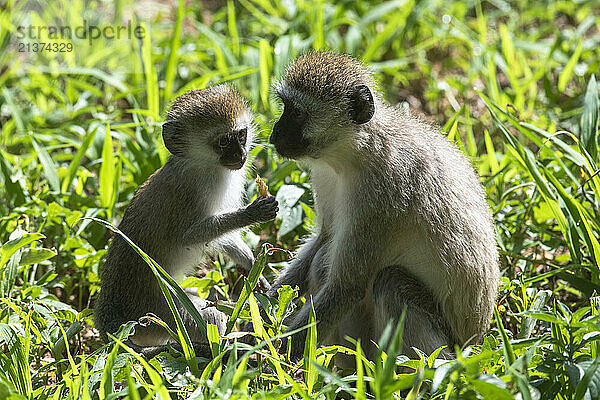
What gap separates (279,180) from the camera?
5.76 metres

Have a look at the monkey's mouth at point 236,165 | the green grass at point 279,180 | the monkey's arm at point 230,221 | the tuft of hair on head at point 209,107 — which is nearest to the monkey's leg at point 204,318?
the green grass at point 279,180

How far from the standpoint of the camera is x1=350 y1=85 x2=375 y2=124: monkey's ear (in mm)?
4309

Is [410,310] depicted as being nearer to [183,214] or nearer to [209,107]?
[183,214]

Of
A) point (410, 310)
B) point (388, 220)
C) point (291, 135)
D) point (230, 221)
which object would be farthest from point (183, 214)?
point (410, 310)

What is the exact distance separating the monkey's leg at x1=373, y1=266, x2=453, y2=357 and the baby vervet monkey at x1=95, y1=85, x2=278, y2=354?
771 mm

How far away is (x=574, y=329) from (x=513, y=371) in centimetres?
65

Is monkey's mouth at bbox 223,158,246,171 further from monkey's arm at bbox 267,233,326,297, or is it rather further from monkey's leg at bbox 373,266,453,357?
monkey's leg at bbox 373,266,453,357

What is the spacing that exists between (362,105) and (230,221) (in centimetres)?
104

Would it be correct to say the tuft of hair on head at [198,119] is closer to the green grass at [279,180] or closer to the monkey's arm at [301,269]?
the green grass at [279,180]

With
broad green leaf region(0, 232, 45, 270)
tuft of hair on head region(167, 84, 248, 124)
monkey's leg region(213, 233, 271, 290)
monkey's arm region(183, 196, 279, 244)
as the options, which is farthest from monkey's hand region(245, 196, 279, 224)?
broad green leaf region(0, 232, 45, 270)

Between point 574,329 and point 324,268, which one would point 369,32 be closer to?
point 324,268

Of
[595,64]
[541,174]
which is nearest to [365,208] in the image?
[541,174]

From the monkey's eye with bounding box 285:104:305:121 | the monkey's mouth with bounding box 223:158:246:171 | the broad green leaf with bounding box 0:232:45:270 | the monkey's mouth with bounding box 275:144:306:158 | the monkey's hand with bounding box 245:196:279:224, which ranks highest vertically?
the monkey's eye with bounding box 285:104:305:121

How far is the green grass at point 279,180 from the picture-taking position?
356 centimetres
